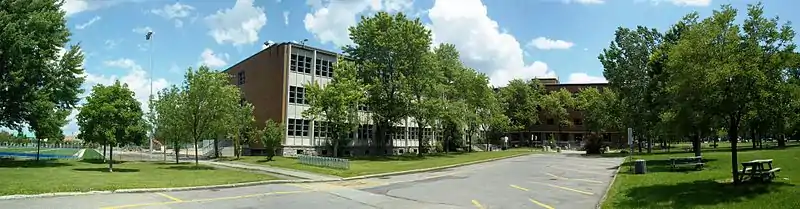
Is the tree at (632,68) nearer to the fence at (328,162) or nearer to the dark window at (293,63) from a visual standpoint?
the fence at (328,162)

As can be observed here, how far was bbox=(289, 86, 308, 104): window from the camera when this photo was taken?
49812mm

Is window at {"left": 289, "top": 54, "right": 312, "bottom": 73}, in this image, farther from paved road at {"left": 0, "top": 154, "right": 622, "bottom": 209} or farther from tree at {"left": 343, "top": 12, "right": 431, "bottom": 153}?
paved road at {"left": 0, "top": 154, "right": 622, "bottom": 209}

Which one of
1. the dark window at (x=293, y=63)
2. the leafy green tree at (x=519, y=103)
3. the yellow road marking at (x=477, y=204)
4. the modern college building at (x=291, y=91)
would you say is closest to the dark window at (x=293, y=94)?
the modern college building at (x=291, y=91)

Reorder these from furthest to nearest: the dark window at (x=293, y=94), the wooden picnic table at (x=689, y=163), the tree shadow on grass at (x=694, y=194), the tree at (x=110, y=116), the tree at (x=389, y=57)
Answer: the dark window at (x=293, y=94) → the tree at (x=389, y=57) → the tree at (x=110, y=116) → the wooden picnic table at (x=689, y=163) → the tree shadow on grass at (x=694, y=194)

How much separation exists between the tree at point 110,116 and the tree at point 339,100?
14956 millimetres

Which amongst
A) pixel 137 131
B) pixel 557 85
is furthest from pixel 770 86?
pixel 557 85

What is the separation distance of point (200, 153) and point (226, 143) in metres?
3.68

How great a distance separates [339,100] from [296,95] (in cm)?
1048

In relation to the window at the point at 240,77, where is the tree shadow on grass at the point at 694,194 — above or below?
below

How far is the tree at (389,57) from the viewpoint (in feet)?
155

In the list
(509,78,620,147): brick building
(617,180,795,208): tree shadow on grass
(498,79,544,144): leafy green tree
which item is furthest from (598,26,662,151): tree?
(509,78,620,147): brick building

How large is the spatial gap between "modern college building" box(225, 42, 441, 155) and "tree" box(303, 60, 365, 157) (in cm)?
450

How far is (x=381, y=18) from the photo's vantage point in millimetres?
48562

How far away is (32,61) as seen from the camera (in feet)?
111
